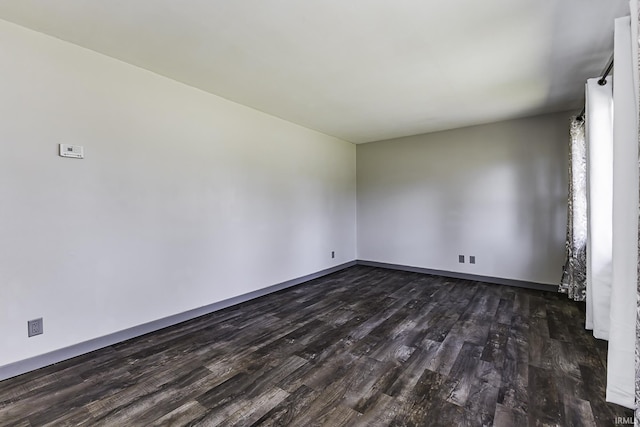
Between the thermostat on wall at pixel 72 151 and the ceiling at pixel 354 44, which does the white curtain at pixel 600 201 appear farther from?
the thermostat on wall at pixel 72 151

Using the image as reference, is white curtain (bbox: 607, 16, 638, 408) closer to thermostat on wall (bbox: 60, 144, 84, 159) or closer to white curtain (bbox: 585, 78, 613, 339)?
white curtain (bbox: 585, 78, 613, 339)

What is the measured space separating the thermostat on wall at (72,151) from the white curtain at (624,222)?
3547 mm

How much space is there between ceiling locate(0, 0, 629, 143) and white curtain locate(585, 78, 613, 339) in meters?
0.42

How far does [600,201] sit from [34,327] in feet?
15.1

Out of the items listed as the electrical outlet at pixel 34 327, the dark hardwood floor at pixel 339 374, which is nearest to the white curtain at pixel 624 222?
the dark hardwood floor at pixel 339 374

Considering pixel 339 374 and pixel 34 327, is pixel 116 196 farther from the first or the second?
pixel 339 374

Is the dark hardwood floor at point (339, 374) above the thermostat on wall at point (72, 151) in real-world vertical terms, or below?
below

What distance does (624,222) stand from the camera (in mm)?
1441

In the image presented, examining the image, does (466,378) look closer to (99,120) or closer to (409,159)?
(99,120)

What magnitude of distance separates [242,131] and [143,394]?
111 inches

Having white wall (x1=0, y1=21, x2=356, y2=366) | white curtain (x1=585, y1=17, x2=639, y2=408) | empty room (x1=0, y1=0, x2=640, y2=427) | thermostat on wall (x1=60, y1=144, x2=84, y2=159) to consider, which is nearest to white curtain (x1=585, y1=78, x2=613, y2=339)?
empty room (x1=0, y1=0, x2=640, y2=427)

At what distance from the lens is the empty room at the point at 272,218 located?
1749 millimetres

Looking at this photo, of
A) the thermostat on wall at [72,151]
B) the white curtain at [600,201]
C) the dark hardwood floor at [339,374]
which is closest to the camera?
the dark hardwood floor at [339,374]

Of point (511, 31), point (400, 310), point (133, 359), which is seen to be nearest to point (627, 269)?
point (511, 31)
